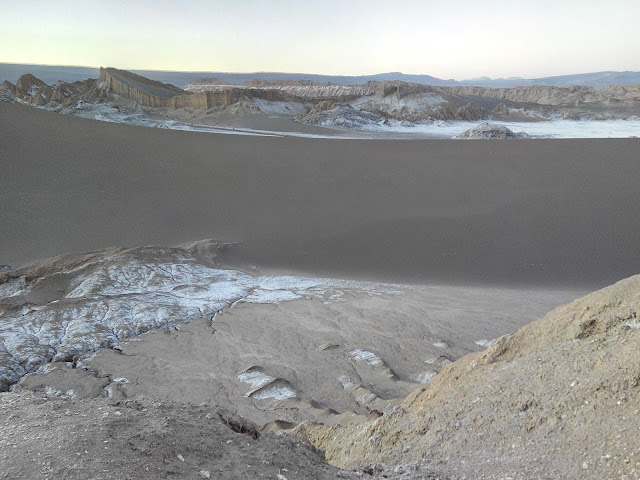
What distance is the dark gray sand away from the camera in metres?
6.59

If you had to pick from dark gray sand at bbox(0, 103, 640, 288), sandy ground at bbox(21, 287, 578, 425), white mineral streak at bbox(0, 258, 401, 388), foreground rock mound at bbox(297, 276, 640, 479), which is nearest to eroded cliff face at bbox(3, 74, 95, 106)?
dark gray sand at bbox(0, 103, 640, 288)

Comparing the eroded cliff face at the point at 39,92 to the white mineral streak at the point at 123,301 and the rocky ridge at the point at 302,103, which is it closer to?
the rocky ridge at the point at 302,103

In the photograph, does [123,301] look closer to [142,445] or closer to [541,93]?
[142,445]

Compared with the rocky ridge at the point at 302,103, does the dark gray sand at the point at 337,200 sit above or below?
below

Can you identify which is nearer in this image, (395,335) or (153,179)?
(395,335)

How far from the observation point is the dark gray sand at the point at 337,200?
6594mm

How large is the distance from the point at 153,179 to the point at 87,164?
4.17ft

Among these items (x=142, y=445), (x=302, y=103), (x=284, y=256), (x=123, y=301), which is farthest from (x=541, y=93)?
(x=142, y=445)

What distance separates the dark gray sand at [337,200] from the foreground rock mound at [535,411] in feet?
12.5

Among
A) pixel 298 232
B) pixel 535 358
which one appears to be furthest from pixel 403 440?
pixel 298 232

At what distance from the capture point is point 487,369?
7.30 ft

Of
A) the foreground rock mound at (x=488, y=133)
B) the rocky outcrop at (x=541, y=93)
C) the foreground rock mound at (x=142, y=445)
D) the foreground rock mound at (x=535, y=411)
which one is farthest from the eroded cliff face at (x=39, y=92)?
the rocky outcrop at (x=541, y=93)

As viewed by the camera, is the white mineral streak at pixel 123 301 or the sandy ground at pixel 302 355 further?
the white mineral streak at pixel 123 301

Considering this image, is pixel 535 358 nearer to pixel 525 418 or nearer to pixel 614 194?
pixel 525 418
